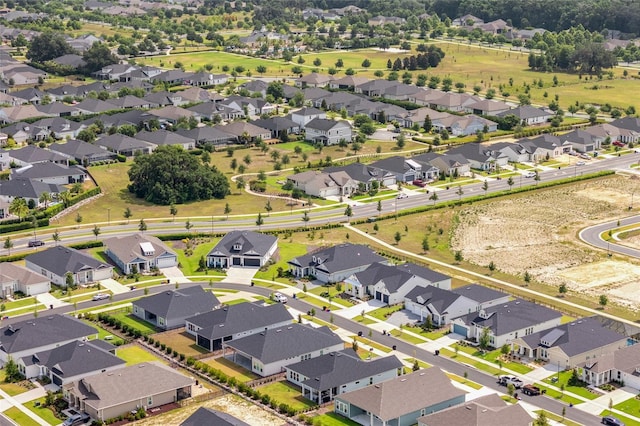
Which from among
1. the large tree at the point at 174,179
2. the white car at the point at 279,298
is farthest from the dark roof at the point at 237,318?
the large tree at the point at 174,179

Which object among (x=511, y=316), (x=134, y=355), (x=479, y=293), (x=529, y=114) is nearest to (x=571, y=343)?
(x=511, y=316)

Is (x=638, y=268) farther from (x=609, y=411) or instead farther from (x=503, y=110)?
(x=503, y=110)

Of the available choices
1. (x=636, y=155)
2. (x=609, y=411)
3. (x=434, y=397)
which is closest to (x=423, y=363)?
(x=434, y=397)

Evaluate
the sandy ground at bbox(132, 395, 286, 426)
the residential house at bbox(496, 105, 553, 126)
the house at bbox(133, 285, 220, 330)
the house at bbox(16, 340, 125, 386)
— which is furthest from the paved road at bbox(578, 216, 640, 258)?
the house at bbox(16, 340, 125, 386)

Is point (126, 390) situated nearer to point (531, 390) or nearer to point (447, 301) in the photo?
point (531, 390)

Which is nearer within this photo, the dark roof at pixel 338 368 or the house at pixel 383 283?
the dark roof at pixel 338 368

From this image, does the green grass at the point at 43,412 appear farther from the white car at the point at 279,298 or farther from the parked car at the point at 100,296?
the white car at the point at 279,298

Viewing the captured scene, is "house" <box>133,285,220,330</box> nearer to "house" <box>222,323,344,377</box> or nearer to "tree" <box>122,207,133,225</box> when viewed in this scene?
"house" <box>222,323,344,377</box>
